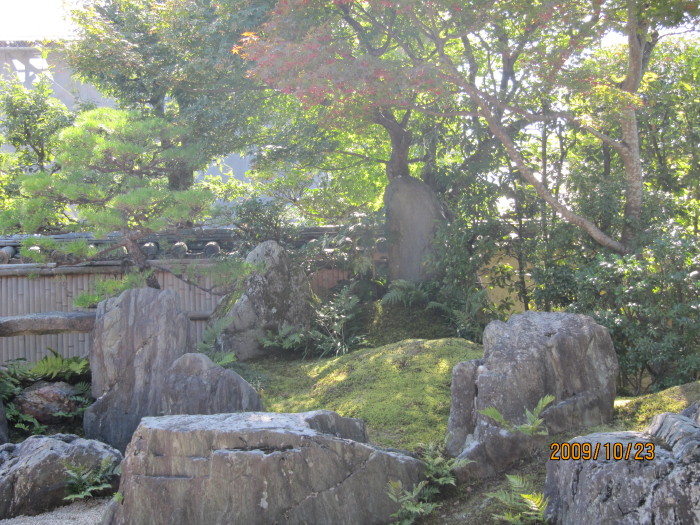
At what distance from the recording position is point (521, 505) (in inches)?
164

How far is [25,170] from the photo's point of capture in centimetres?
1405

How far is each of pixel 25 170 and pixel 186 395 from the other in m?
9.44

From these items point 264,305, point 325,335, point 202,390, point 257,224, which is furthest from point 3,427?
point 257,224

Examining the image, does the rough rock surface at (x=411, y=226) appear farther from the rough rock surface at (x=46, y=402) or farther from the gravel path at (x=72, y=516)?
the gravel path at (x=72, y=516)

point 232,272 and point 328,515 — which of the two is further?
point 232,272

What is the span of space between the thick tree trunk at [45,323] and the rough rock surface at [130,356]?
0.73m

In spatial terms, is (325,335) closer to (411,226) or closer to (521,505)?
(411,226)

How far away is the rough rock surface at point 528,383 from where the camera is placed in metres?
5.15

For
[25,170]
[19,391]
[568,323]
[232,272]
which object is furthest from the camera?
[25,170]

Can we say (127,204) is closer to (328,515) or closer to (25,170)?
(328,515)

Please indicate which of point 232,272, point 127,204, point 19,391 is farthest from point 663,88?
point 19,391

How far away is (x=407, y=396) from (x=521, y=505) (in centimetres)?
331

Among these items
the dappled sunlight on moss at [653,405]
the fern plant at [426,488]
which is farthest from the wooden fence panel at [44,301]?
the dappled sunlight on moss at [653,405]
